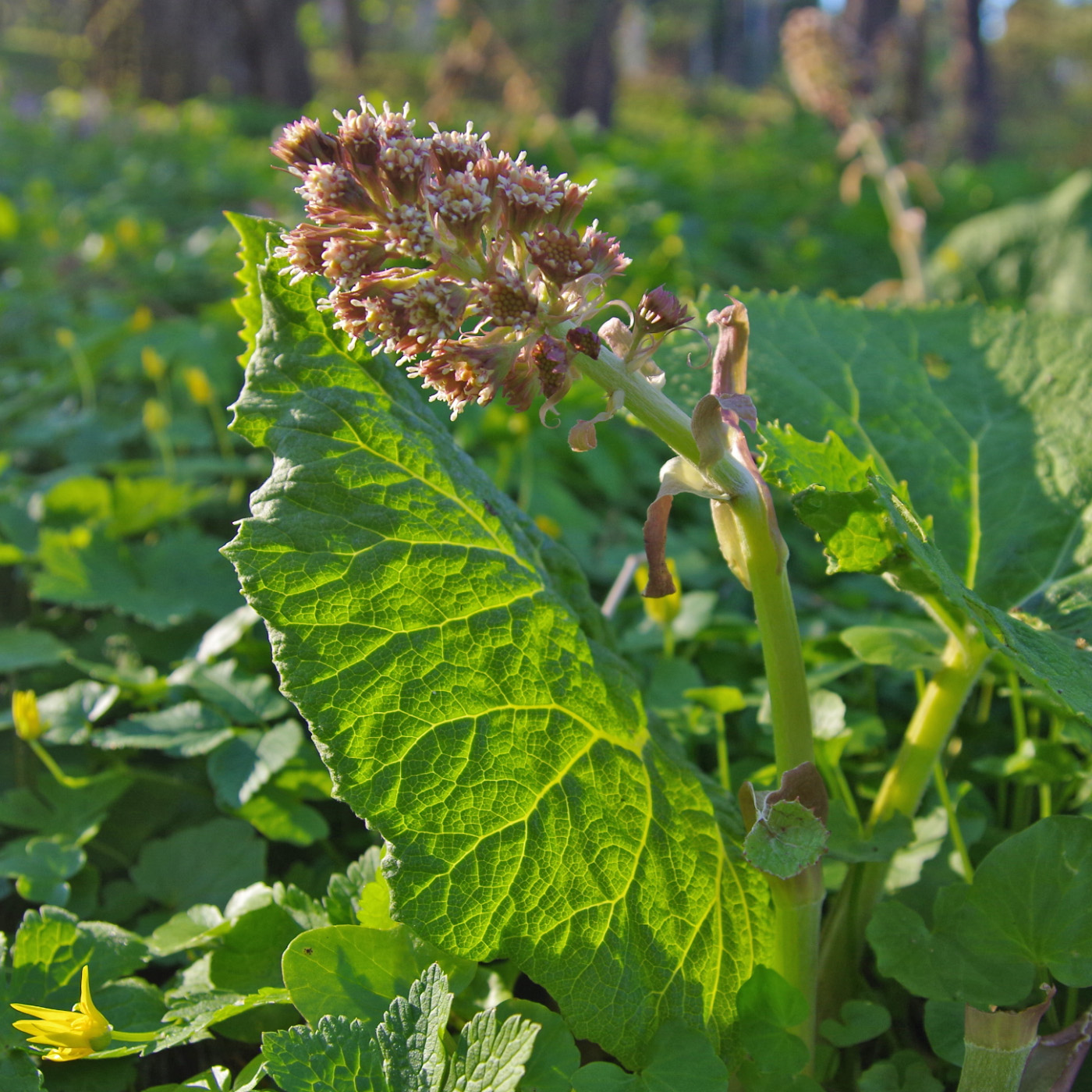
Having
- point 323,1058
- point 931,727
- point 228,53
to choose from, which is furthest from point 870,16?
point 323,1058

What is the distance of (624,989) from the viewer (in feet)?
3.68

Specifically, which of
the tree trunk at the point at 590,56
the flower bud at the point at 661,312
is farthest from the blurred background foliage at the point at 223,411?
the tree trunk at the point at 590,56

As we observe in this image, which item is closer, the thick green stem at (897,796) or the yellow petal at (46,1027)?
the yellow petal at (46,1027)

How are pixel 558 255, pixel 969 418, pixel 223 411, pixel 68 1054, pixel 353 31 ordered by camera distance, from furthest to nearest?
pixel 353 31 < pixel 223 411 < pixel 969 418 < pixel 68 1054 < pixel 558 255

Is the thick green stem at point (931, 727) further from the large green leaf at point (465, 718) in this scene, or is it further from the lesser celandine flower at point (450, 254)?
the lesser celandine flower at point (450, 254)

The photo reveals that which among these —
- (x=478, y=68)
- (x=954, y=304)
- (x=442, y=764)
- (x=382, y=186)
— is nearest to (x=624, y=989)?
(x=442, y=764)

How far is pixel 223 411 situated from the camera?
Result: 3.11m

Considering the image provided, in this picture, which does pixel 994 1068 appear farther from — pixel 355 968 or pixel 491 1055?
pixel 355 968

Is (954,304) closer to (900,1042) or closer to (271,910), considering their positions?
(900,1042)

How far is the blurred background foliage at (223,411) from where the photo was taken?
5.44 ft

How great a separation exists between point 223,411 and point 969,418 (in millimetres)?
2277

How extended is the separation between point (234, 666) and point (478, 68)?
5623 millimetres

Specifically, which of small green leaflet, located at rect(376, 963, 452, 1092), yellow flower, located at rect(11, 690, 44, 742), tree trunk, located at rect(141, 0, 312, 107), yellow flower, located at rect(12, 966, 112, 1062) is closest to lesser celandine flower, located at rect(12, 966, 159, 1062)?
yellow flower, located at rect(12, 966, 112, 1062)

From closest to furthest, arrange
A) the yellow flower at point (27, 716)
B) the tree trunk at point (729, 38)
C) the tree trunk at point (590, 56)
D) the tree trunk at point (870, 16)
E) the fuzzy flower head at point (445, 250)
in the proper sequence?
the fuzzy flower head at point (445, 250) < the yellow flower at point (27, 716) < the tree trunk at point (870, 16) < the tree trunk at point (590, 56) < the tree trunk at point (729, 38)
